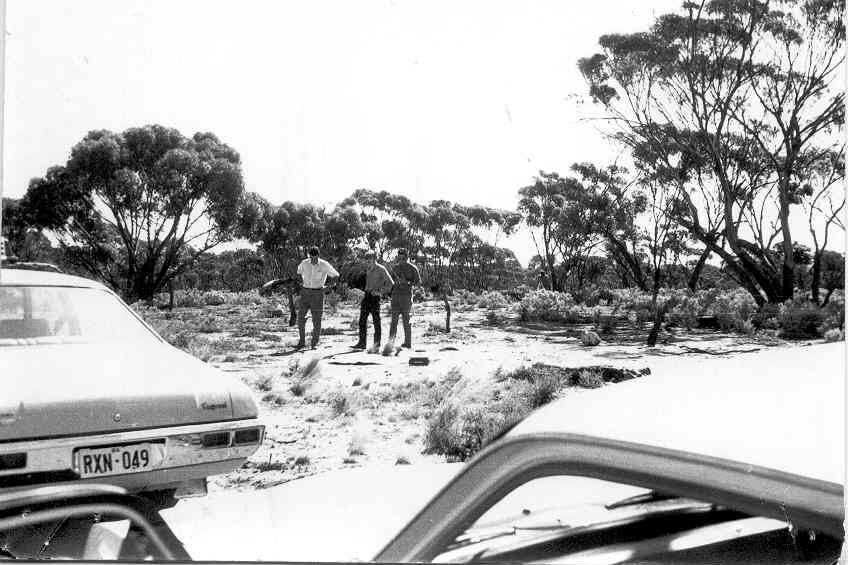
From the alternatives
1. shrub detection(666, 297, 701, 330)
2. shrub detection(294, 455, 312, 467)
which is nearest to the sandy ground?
shrub detection(294, 455, 312, 467)

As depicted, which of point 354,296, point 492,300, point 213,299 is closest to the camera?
point 213,299

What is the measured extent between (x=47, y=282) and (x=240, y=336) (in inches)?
35.5

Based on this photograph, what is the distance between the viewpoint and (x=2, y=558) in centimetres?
258

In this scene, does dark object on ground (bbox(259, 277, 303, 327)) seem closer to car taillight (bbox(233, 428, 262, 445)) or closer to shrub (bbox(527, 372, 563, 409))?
car taillight (bbox(233, 428, 262, 445))

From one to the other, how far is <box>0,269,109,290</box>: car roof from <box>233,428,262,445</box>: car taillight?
1.01 m

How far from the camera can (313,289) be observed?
3992 millimetres

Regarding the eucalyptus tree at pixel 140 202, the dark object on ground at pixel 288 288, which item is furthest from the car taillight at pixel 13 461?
the dark object on ground at pixel 288 288

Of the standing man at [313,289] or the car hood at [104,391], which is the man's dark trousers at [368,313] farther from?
the car hood at [104,391]

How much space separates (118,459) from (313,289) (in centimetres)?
170

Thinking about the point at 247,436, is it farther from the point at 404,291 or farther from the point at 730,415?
the point at 730,415

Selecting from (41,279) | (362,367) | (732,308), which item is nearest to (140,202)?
(41,279)

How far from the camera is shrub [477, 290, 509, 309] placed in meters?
4.12

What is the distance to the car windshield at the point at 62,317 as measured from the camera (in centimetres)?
288

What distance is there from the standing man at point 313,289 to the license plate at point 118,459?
141cm
